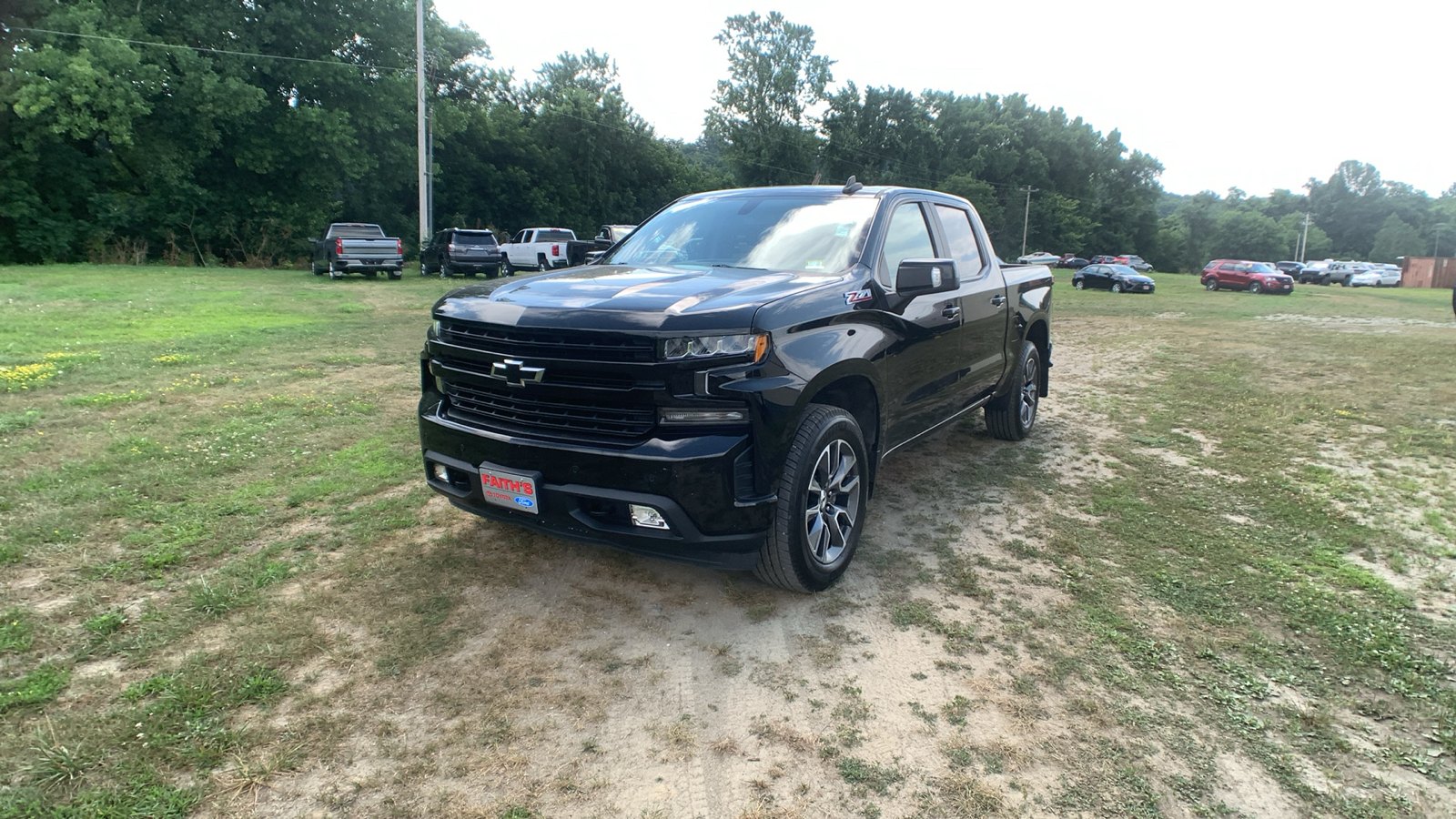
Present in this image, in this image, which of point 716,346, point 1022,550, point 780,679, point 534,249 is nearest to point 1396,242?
point 534,249

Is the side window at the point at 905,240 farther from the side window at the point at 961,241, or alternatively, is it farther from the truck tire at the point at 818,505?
the truck tire at the point at 818,505

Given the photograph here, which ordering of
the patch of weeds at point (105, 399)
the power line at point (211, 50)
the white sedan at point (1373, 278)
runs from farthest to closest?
the white sedan at point (1373, 278) < the power line at point (211, 50) < the patch of weeds at point (105, 399)

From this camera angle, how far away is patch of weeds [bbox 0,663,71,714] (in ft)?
8.52

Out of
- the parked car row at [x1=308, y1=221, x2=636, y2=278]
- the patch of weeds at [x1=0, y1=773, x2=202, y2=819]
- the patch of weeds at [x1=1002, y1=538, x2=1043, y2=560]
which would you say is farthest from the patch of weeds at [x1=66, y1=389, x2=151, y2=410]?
the parked car row at [x1=308, y1=221, x2=636, y2=278]

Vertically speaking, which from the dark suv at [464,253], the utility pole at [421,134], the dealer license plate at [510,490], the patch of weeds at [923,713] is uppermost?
the utility pole at [421,134]

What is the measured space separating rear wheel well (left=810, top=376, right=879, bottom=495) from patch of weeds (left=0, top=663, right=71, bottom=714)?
2.99 metres

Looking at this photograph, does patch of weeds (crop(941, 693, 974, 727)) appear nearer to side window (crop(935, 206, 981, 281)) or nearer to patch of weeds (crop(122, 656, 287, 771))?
patch of weeds (crop(122, 656, 287, 771))

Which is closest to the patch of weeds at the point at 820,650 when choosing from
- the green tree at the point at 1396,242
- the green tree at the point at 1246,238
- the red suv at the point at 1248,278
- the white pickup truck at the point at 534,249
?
the white pickup truck at the point at 534,249

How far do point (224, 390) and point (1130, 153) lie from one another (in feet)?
310

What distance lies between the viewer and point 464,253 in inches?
958

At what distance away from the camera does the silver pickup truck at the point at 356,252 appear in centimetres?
2189

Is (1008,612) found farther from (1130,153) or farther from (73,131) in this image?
(1130,153)

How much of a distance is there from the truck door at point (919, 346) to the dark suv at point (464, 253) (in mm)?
21527

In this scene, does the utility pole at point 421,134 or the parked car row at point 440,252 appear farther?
the utility pole at point 421,134
